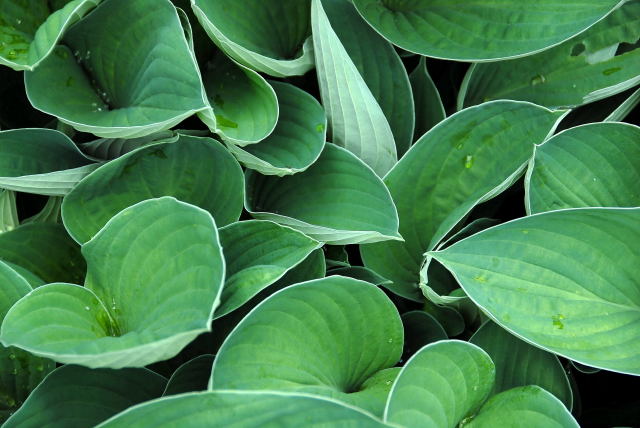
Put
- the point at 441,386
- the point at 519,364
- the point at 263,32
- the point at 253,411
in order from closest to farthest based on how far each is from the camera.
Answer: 1. the point at 253,411
2. the point at 441,386
3. the point at 519,364
4. the point at 263,32

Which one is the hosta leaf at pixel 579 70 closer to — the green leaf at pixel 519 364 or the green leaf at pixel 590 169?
the green leaf at pixel 590 169

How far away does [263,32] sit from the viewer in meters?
0.95

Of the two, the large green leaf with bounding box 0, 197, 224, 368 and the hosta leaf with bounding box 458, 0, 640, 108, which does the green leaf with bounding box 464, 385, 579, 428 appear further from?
the hosta leaf with bounding box 458, 0, 640, 108

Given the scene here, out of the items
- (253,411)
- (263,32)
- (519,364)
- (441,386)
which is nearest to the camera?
(253,411)

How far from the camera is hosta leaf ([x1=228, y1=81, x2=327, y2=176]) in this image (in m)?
0.88

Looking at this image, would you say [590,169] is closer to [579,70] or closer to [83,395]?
[579,70]

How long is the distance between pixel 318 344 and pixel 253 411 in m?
0.14

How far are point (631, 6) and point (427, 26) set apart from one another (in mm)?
293

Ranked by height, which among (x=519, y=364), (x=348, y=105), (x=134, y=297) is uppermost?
(x=348, y=105)

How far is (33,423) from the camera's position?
2.40ft

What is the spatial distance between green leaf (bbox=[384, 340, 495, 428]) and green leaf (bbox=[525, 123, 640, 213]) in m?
0.22

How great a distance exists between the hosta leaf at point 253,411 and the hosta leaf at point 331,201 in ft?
0.84

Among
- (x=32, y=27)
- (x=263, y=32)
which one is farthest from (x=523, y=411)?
(x=32, y=27)

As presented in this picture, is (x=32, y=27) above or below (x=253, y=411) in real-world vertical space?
above
